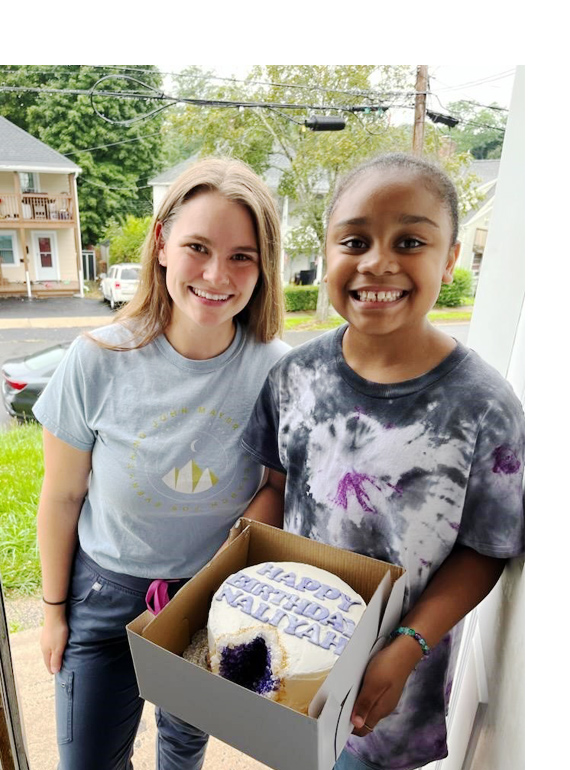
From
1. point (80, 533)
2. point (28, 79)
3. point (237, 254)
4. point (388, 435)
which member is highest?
point (28, 79)

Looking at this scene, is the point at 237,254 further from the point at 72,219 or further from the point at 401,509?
the point at 72,219

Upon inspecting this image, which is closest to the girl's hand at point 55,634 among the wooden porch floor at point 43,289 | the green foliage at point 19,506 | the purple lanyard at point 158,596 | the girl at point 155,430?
the girl at point 155,430

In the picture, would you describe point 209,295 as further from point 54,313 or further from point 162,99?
point 54,313

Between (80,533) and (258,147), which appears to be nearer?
(80,533)

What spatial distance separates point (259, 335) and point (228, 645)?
0.52 metres

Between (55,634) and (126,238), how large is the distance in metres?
0.83

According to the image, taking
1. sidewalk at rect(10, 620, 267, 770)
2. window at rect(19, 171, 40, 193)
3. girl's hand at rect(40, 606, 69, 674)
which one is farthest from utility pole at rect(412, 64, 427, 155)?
sidewalk at rect(10, 620, 267, 770)

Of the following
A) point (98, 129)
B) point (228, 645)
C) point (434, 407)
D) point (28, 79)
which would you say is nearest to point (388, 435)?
point (434, 407)

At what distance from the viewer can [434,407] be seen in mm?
680

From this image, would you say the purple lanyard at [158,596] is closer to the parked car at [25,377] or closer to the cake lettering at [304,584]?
the cake lettering at [304,584]

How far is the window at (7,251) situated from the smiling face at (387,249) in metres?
0.78

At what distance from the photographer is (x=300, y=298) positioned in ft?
3.52

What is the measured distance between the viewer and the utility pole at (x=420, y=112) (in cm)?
76

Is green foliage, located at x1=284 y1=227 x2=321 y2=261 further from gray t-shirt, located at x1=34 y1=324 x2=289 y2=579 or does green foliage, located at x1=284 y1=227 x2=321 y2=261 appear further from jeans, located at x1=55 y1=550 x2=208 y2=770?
jeans, located at x1=55 y1=550 x2=208 y2=770
